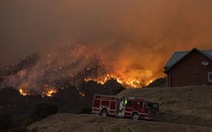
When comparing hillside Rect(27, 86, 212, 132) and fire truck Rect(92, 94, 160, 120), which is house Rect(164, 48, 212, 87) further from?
fire truck Rect(92, 94, 160, 120)

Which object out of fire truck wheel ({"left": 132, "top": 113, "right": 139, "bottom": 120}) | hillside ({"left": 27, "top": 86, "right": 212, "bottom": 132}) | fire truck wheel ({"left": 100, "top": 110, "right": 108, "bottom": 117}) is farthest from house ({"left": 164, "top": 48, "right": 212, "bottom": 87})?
fire truck wheel ({"left": 100, "top": 110, "right": 108, "bottom": 117})

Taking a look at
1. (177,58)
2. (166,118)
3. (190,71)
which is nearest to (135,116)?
(166,118)

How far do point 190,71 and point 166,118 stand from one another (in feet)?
60.9

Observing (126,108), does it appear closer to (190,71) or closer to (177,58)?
(190,71)

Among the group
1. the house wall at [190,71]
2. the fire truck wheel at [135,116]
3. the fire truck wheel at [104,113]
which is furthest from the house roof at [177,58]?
the fire truck wheel at [135,116]

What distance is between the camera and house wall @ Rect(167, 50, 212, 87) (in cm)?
5550

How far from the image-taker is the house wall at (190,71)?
182 ft

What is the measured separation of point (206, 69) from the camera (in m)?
55.4

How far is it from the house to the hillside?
20.0 feet

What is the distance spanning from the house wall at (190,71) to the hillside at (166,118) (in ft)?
19.8

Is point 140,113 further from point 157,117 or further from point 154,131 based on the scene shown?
point 154,131

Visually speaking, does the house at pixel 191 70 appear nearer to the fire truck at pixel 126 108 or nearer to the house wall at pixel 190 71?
the house wall at pixel 190 71

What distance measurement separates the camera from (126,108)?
39875 mm

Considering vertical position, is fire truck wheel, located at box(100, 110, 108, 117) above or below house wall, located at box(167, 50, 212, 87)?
below
